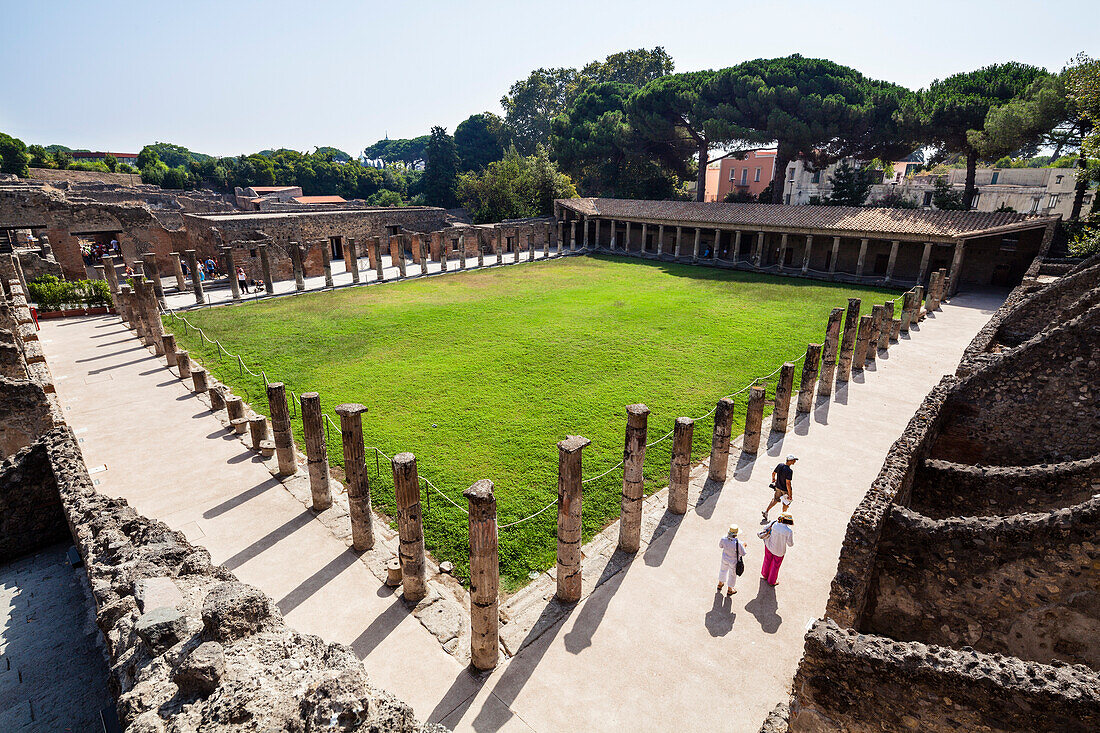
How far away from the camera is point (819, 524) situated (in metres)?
7.87

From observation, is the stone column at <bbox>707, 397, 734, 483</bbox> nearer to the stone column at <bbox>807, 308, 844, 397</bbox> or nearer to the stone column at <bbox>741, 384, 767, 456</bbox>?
the stone column at <bbox>741, 384, 767, 456</bbox>

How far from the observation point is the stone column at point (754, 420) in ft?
31.3

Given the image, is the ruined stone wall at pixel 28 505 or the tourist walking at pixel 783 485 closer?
the ruined stone wall at pixel 28 505

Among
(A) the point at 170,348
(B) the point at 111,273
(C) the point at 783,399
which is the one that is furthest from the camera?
(B) the point at 111,273

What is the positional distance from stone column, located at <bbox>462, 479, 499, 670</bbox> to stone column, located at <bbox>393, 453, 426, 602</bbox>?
996 mm

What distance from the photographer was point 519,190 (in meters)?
40.9

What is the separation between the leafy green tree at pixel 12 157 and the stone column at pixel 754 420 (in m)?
47.9

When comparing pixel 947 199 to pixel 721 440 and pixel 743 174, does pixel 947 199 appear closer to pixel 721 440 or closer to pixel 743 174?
pixel 743 174

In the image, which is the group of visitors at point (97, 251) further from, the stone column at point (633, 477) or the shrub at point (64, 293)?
the stone column at point (633, 477)

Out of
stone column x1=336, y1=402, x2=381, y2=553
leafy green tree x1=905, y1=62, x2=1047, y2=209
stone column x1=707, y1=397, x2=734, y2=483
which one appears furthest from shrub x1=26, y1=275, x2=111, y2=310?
leafy green tree x1=905, y1=62, x2=1047, y2=209

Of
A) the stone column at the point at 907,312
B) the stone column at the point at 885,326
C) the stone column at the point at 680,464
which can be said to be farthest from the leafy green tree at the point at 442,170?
the stone column at the point at 680,464

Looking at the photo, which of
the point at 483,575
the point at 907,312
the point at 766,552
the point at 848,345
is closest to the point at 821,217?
the point at 907,312

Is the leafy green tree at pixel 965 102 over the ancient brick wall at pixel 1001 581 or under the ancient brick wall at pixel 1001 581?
over

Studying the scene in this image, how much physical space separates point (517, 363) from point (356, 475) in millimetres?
7510
